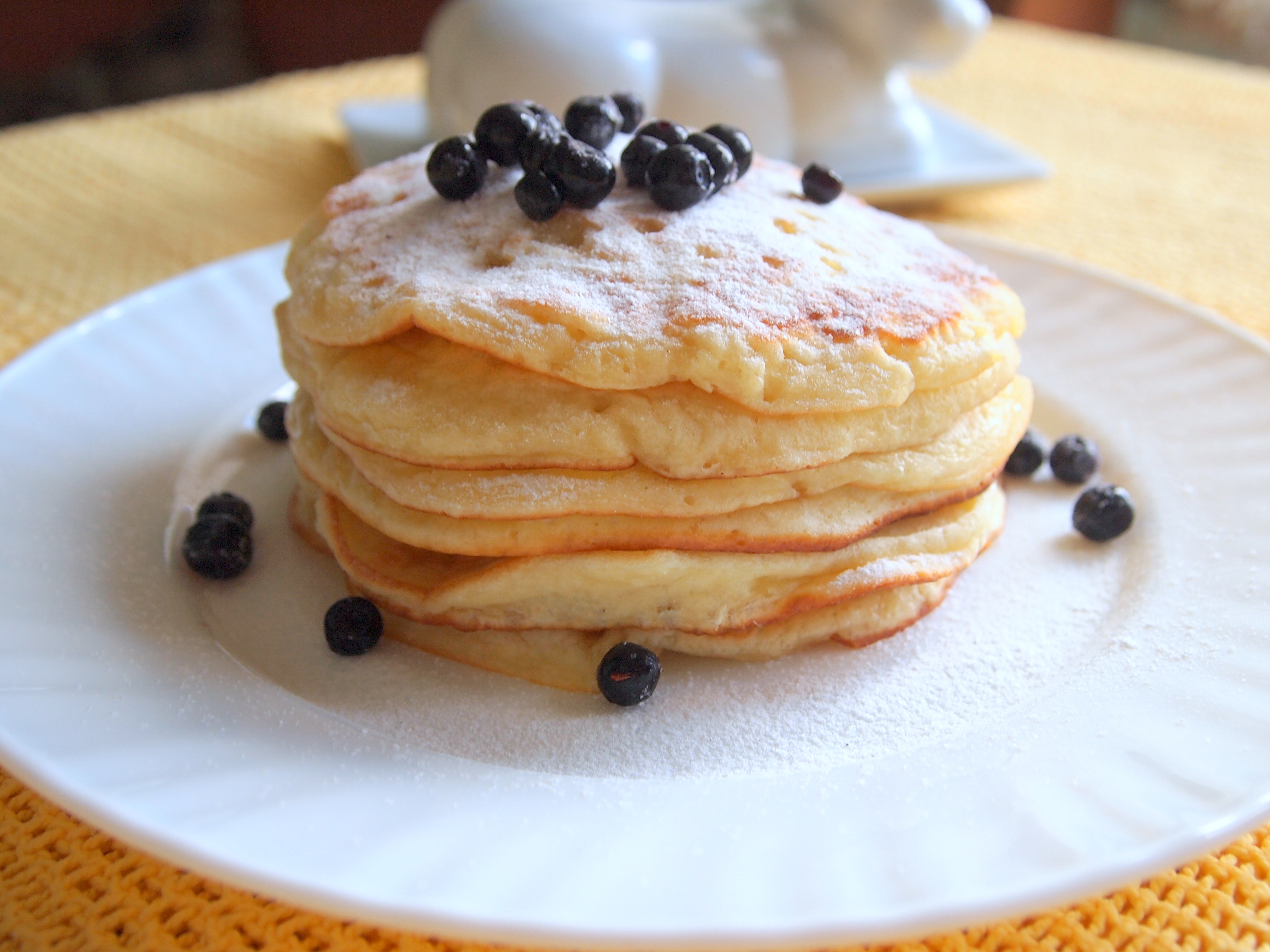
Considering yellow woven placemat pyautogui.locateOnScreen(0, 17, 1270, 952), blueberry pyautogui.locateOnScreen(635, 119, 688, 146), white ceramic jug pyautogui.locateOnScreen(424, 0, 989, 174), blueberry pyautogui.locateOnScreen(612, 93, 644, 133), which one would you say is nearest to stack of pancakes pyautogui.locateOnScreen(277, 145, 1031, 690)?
blueberry pyautogui.locateOnScreen(635, 119, 688, 146)

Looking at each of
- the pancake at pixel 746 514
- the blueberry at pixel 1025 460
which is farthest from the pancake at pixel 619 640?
the blueberry at pixel 1025 460

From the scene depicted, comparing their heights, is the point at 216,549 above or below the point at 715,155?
below

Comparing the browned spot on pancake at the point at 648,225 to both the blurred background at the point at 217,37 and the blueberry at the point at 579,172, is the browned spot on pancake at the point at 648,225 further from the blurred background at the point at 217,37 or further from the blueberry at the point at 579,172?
the blurred background at the point at 217,37

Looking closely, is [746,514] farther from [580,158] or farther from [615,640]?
[580,158]

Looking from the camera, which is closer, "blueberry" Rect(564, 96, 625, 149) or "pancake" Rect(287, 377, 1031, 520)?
"pancake" Rect(287, 377, 1031, 520)

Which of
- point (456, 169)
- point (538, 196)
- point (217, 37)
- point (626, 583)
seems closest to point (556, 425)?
point (626, 583)

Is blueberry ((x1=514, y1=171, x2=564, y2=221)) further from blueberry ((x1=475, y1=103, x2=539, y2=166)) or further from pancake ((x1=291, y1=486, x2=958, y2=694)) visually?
pancake ((x1=291, y1=486, x2=958, y2=694))
